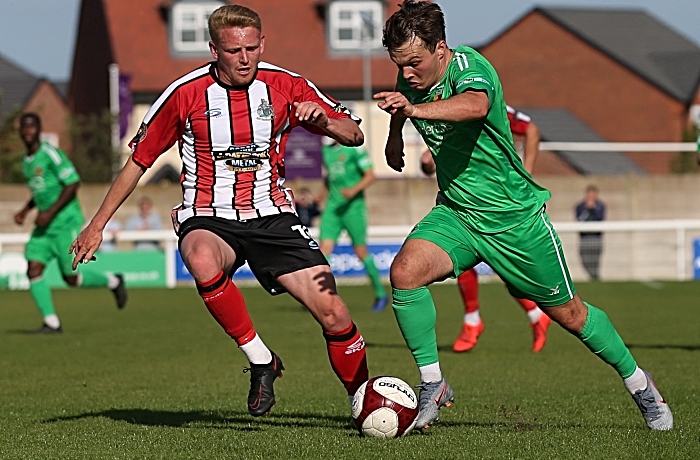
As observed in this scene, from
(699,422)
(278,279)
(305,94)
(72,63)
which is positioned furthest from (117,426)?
(72,63)

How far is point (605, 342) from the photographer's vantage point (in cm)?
627

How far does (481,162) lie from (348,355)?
1.21 metres

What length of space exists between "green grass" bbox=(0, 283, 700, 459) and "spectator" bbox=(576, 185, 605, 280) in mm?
7609

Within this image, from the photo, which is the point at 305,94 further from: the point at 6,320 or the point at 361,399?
the point at 6,320

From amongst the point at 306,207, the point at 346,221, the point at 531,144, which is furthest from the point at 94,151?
the point at 531,144

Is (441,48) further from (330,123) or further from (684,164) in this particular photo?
(684,164)

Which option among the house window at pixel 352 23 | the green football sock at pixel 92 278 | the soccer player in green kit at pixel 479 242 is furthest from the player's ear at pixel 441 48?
the house window at pixel 352 23

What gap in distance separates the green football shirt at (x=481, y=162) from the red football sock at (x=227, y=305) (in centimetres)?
126

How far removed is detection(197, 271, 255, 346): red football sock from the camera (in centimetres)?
634

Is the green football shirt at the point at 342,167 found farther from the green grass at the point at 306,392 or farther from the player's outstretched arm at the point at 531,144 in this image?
the player's outstretched arm at the point at 531,144

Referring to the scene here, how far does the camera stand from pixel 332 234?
15.9 meters

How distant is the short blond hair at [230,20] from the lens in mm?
6152

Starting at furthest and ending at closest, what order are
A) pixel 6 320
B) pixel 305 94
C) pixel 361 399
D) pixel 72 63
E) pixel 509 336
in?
1. pixel 72 63
2. pixel 6 320
3. pixel 509 336
4. pixel 305 94
5. pixel 361 399

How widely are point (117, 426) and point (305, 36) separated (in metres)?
36.8
